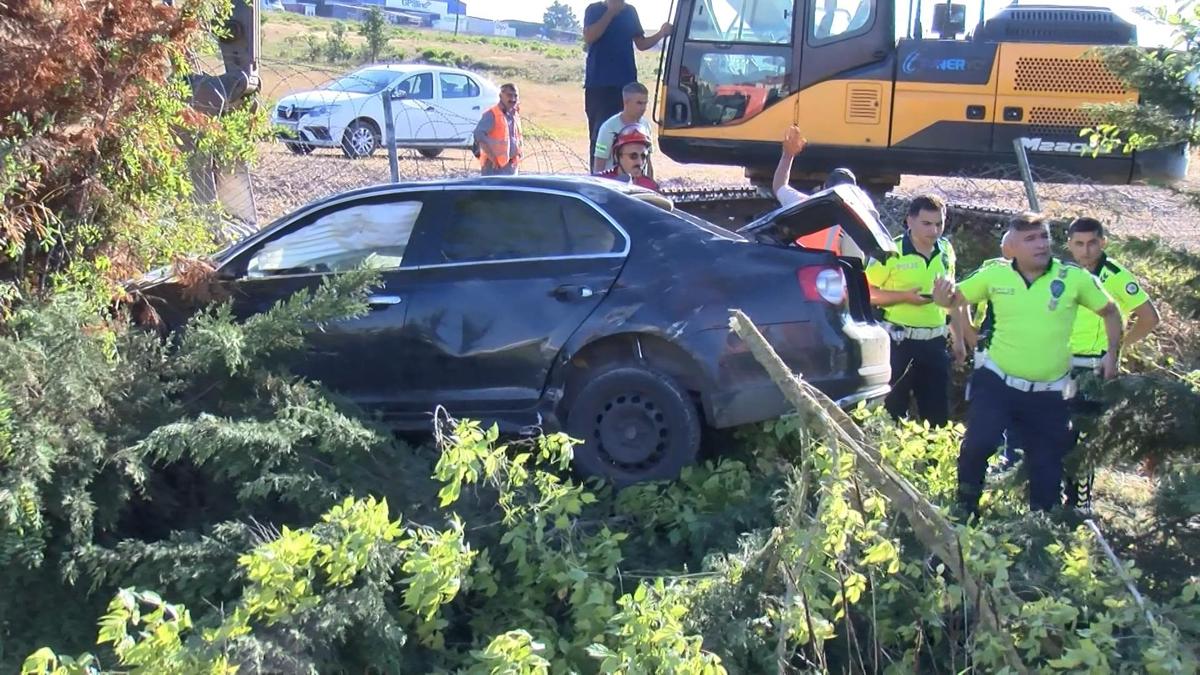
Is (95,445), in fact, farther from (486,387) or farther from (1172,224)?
(1172,224)

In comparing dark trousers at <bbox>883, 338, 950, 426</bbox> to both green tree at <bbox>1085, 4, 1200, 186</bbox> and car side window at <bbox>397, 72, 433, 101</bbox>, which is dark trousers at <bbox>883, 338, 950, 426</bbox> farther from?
car side window at <bbox>397, 72, 433, 101</bbox>

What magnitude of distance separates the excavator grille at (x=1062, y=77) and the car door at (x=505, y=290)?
649 cm

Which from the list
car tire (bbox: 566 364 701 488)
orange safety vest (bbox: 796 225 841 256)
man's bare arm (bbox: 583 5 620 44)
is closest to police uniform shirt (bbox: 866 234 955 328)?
orange safety vest (bbox: 796 225 841 256)

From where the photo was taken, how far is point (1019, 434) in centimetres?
561

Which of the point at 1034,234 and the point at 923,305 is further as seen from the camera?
the point at 923,305

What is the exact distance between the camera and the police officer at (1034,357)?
5.51 m

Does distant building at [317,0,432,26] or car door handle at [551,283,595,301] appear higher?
distant building at [317,0,432,26]

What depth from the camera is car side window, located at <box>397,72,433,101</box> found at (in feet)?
67.1

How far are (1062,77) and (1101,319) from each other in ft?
18.4

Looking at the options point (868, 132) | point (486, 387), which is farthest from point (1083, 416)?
point (868, 132)

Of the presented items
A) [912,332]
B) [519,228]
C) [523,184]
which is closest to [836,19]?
[912,332]

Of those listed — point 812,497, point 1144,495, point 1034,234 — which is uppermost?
point 1034,234

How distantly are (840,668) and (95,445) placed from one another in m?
2.80

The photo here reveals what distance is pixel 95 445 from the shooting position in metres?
4.49
